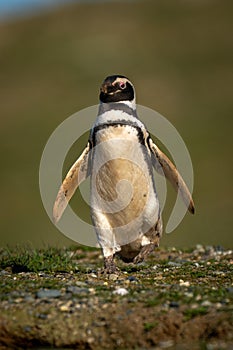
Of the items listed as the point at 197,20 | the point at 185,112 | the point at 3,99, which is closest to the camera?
the point at 185,112

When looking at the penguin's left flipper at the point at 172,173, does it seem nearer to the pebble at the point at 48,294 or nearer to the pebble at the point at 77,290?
the pebble at the point at 77,290

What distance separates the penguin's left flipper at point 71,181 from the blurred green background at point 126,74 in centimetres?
933

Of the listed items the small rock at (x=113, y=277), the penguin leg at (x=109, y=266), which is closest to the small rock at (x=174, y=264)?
the penguin leg at (x=109, y=266)

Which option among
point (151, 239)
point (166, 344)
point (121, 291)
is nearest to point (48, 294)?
point (121, 291)

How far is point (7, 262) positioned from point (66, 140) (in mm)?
4197

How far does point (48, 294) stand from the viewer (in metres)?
6.83

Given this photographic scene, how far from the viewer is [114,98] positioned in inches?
340

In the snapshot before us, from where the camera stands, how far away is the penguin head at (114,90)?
8.59 meters

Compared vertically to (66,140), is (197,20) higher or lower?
higher

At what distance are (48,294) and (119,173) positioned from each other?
206cm

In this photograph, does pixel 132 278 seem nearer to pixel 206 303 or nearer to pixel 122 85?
pixel 206 303

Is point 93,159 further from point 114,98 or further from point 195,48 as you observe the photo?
point 195,48

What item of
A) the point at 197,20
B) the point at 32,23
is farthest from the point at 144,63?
the point at 32,23

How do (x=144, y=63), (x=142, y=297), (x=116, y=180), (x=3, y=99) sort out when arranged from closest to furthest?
(x=142, y=297) < (x=116, y=180) < (x=3, y=99) < (x=144, y=63)
